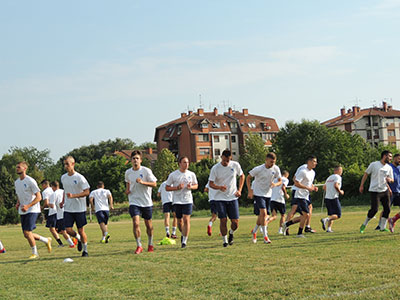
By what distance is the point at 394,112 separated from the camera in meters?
125

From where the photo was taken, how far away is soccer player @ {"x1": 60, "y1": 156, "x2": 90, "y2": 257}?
43.2 ft

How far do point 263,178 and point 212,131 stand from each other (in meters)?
98.2

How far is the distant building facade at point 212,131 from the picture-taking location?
369ft

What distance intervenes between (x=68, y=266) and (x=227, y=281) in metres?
4.24

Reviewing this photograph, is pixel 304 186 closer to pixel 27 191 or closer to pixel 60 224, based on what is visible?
pixel 27 191

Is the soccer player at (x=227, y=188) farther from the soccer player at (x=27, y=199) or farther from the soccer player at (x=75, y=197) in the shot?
the soccer player at (x=27, y=199)

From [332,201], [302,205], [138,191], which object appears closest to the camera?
[138,191]

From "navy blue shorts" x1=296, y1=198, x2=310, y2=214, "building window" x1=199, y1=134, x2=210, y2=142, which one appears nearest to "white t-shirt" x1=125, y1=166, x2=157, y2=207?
"navy blue shorts" x1=296, y1=198, x2=310, y2=214

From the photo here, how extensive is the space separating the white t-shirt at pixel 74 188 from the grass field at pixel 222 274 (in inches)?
45.6

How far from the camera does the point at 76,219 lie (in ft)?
44.4

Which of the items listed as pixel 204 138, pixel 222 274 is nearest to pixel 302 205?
pixel 222 274

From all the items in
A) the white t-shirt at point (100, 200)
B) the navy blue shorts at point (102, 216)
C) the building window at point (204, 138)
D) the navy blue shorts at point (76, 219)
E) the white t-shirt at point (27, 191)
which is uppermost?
the building window at point (204, 138)

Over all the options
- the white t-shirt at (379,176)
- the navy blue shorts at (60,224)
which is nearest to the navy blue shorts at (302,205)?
the white t-shirt at (379,176)

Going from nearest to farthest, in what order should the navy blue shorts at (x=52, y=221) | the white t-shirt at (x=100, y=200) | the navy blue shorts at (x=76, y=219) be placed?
1. the navy blue shorts at (x=76, y=219)
2. the white t-shirt at (x=100, y=200)
3. the navy blue shorts at (x=52, y=221)
